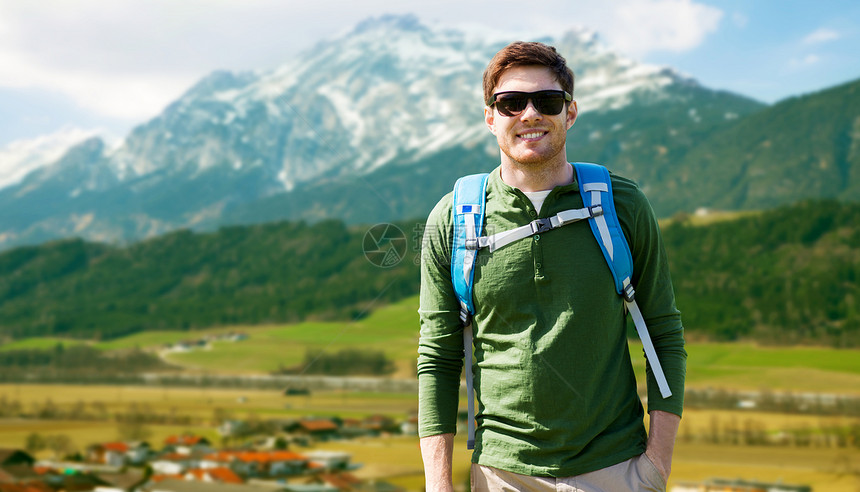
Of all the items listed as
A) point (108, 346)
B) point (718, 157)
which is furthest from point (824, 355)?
point (108, 346)

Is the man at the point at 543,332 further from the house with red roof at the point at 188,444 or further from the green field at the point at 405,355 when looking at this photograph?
the house with red roof at the point at 188,444

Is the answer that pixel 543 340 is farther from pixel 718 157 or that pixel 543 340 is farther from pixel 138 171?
pixel 718 157

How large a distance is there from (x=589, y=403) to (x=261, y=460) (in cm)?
11091

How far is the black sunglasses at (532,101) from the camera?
240cm

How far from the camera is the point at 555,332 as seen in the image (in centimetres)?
225

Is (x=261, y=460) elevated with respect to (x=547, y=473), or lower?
lower

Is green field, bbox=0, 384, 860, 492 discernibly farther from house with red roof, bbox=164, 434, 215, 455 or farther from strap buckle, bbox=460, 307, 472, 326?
strap buckle, bbox=460, 307, 472, 326

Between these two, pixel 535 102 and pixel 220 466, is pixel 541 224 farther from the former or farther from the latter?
pixel 220 466

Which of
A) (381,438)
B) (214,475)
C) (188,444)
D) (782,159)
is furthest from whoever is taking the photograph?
(782,159)

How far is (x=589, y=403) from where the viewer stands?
7.38 ft

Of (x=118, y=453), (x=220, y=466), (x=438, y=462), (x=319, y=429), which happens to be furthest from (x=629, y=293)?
(x=118, y=453)

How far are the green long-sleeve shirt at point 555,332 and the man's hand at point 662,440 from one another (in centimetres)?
3
